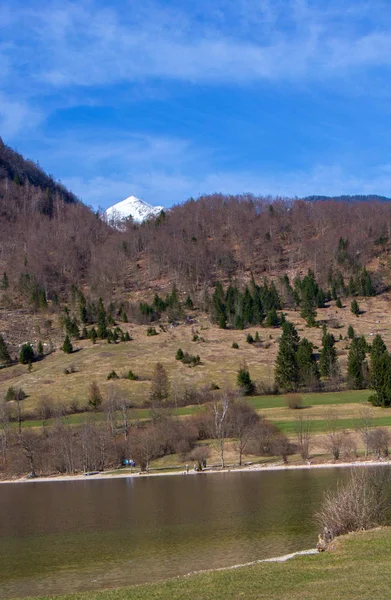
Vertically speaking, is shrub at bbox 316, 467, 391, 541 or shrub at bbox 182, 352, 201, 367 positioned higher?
shrub at bbox 182, 352, 201, 367

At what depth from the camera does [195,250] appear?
522ft

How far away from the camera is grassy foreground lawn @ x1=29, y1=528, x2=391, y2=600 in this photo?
48.5ft

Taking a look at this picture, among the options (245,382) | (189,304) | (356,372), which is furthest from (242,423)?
(189,304)

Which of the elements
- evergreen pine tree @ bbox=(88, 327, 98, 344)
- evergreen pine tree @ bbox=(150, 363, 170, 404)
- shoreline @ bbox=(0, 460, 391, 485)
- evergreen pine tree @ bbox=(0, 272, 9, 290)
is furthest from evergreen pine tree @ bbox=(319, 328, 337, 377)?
evergreen pine tree @ bbox=(0, 272, 9, 290)

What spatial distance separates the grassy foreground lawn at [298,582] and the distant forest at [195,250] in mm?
121762

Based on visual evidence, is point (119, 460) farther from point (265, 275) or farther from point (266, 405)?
point (265, 275)

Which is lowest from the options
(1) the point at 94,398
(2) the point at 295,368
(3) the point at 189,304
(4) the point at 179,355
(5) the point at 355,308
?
(1) the point at 94,398

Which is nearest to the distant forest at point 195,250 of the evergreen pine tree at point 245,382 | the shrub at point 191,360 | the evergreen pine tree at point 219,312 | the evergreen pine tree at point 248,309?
the evergreen pine tree at point 219,312

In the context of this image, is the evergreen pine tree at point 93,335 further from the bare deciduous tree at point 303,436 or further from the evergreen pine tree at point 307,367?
the bare deciduous tree at point 303,436

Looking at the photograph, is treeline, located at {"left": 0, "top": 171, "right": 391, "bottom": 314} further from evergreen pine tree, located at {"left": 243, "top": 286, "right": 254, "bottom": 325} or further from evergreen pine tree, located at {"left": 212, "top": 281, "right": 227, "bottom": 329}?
evergreen pine tree, located at {"left": 243, "top": 286, "right": 254, "bottom": 325}

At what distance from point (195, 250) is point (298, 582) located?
144 meters

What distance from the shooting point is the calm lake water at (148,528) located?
25125 millimetres

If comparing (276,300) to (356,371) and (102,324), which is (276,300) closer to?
(102,324)

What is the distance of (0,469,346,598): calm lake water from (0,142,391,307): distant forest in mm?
92887
